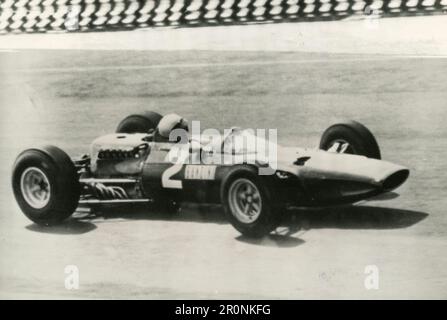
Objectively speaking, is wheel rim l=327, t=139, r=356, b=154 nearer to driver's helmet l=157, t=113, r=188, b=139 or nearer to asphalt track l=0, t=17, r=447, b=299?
asphalt track l=0, t=17, r=447, b=299

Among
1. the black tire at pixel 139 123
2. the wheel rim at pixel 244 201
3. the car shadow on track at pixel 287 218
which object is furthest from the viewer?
the black tire at pixel 139 123

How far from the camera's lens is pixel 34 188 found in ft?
25.3

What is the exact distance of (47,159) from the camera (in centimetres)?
745

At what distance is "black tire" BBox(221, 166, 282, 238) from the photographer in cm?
675

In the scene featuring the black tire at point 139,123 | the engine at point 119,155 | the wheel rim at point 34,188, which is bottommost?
the wheel rim at point 34,188

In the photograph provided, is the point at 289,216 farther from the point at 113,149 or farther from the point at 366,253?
the point at 113,149

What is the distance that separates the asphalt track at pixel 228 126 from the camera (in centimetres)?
659

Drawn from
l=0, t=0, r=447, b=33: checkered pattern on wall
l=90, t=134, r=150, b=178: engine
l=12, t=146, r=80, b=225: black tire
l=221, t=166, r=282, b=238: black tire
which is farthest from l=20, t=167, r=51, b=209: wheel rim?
l=0, t=0, r=447, b=33: checkered pattern on wall

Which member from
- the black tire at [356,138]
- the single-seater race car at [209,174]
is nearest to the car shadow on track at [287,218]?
the single-seater race car at [209,174]

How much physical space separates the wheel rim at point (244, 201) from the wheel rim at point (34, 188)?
173 centimetres

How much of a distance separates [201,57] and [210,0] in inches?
73.7

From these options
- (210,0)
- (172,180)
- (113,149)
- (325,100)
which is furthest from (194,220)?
(210,0)

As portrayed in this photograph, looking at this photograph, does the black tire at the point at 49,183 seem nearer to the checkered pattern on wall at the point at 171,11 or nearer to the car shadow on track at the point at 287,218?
the car shadow on track at the point at 287,218

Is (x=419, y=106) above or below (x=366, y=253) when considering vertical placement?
above
